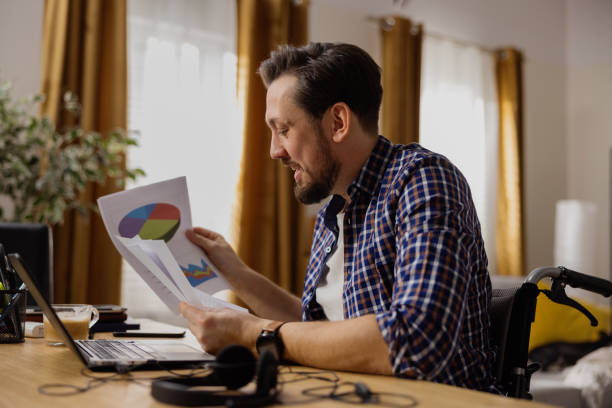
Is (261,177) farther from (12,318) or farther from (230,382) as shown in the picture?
(230,382)

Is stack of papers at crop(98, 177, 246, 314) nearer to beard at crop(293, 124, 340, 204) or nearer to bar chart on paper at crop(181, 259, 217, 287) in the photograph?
bar chart on paper at crop(181, 259, 217, 287)

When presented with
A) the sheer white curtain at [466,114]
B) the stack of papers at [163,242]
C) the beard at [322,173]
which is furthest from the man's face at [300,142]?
the sheer white curtain at [466,114]

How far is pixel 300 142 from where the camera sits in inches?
52.6

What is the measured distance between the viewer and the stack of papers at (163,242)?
116 cm

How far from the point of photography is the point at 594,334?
3.56m

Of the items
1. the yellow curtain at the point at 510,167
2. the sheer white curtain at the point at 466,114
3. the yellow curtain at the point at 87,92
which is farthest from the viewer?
the yellow curtain at the point at 510,167

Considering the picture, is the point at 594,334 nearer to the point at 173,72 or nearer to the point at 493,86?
the point at 493,86

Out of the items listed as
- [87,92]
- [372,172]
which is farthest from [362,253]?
[87,92]

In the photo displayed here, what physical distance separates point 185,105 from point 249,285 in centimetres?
215

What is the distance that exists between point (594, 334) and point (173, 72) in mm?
2695

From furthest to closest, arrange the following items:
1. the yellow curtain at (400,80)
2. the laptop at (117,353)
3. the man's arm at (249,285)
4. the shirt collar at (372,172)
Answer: the yellow curtain at (400,80), the man's arm at (249,285), the shirt collar at (372,172), the laptop at (117,353)

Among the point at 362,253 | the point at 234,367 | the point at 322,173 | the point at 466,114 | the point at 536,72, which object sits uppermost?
the point at 536,72

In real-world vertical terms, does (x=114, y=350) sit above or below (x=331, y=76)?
below

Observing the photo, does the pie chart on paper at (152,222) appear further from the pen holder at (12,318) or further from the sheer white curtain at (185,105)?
the sheer white curtain at (185,105)
